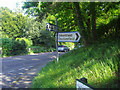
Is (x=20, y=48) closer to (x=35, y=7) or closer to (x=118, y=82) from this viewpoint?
(x=35, y=7)

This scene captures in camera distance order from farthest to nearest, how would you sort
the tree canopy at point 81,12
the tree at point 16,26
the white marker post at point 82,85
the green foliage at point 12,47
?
1. the tree at point 16,26
2. the green foliage at point 12,47
3. the tree canopy at point 81,12
4. the white marker post at point 82,85

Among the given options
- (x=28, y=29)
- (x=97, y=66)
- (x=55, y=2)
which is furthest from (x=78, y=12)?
(x=28, y=29)

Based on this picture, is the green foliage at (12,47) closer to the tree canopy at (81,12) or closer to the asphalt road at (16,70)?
the asphalt road at (16,70)

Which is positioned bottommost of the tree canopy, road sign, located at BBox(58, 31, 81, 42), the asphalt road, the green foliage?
the asphalt road

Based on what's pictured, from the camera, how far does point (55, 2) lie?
6.96 metres

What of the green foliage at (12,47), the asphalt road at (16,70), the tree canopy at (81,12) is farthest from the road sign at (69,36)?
the green foliage at (12,47)

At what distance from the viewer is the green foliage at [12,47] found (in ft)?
53.7

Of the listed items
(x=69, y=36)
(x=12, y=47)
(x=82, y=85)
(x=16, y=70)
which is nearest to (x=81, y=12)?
(x=69, y=36)

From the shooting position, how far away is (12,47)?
679 inches

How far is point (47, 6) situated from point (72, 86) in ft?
20.6

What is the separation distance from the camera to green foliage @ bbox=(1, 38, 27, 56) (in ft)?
53.7

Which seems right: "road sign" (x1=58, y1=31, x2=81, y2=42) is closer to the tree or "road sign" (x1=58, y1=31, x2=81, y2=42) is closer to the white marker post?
the white marker post

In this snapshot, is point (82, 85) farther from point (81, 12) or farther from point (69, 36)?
point (81, 12)

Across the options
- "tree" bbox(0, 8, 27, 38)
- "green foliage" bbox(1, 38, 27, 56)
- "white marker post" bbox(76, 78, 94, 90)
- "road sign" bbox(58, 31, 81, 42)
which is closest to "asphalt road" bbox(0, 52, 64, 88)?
"road sign" bbox(58, 31, 81, 42)
